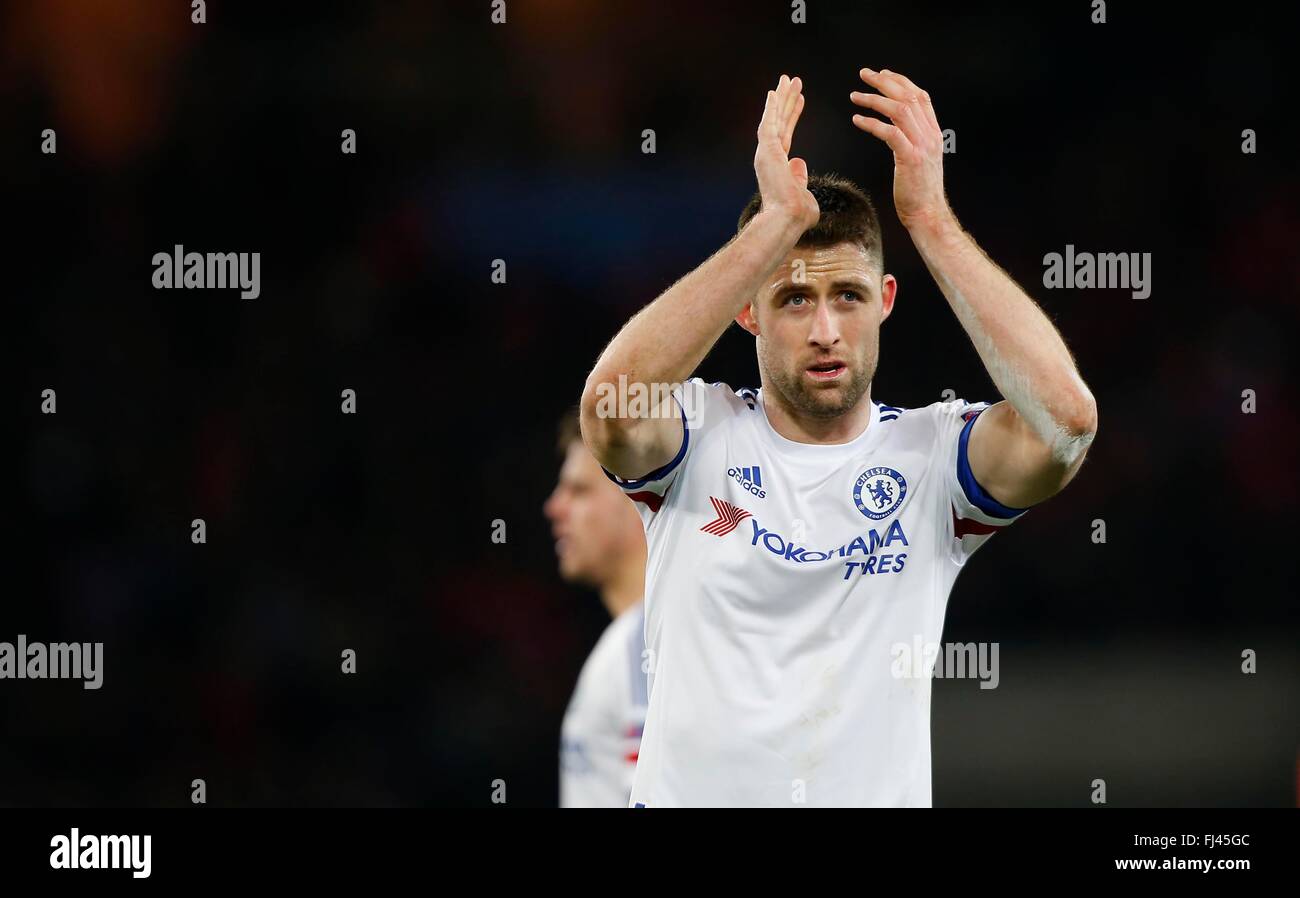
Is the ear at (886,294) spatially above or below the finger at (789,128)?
below

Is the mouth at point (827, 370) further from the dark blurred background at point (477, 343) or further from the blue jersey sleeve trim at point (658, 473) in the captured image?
the dark blurred background at point (477, 343)

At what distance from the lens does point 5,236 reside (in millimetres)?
9242

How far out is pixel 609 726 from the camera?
191 inches

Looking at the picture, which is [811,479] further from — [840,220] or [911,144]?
[911,144]

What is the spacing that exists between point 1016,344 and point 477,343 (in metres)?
5.95

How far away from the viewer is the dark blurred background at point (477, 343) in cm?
845

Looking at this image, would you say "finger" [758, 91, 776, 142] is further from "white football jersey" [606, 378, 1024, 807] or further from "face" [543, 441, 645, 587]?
"face" [543, 441, 645, 587]

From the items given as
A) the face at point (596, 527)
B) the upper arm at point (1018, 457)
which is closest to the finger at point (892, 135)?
the upper arm at point (1018, 457)

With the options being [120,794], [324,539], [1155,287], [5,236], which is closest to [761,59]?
[1155,287]

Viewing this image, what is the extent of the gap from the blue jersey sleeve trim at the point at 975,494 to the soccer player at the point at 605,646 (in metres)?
1.33

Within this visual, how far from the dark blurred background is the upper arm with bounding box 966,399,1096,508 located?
4.43 metres

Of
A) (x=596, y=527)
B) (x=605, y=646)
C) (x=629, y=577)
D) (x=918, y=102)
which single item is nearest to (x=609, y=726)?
(x=605, y=646)

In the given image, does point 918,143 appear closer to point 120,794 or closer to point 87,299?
point 120,794

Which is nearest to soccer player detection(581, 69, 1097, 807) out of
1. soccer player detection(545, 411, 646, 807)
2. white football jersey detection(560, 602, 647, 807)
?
soccer player detection(545, 411, 646, 807)
